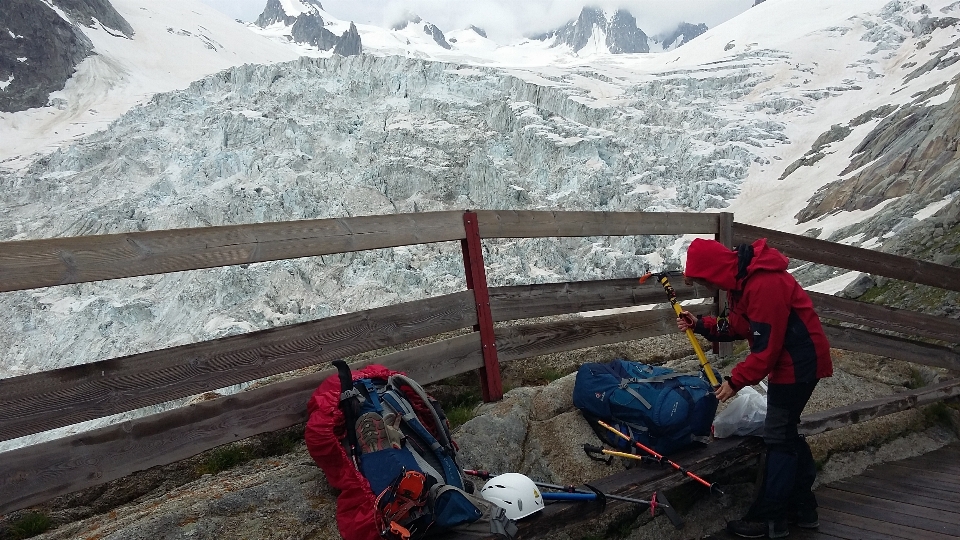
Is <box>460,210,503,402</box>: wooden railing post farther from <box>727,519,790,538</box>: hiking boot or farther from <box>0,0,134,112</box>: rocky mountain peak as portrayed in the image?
<box>0,0,134,112</box>: rocky mountain peak

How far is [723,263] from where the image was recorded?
10.2 ft

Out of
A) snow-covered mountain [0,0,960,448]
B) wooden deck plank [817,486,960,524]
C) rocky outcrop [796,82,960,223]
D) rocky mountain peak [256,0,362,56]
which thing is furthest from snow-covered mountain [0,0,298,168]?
rocky mountain peak [256,0,362,56]

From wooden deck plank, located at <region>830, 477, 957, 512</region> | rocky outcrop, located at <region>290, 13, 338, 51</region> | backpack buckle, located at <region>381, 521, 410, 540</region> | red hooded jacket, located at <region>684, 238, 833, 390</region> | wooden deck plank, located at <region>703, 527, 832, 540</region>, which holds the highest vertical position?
rocky outcrop, located at <region>290, 13, 338, 51</region>

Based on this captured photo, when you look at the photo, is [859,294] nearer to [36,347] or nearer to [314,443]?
[314,443]

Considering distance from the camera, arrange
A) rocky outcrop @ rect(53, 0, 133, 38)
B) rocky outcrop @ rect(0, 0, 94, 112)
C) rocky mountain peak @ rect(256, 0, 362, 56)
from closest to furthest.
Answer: rocky outcrop @ rect(0, 0, 94, 112)
rocky outcrop @ rect(53, 0, 133, 38)
rocky mountain peak @ rect(256, 0, 362, 56)

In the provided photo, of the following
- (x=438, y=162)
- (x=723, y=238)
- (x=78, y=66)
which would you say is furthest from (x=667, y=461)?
(x=78, y=66)

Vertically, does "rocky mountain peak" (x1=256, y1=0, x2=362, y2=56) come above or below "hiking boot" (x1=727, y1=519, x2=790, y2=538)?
above

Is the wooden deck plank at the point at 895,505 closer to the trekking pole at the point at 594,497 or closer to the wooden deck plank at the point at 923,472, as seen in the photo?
the wooden deck plank at the point at 923,472

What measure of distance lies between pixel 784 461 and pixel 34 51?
321ft

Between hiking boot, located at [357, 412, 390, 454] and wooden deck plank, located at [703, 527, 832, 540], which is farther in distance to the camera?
wooden deck plank, located at [703, 527, 832, 540]

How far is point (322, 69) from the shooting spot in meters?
62.0

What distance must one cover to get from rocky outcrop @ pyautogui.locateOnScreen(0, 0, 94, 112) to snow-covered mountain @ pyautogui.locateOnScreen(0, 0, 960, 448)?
318 cm

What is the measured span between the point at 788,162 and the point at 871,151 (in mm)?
10010

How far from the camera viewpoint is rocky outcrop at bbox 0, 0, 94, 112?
72.9m
